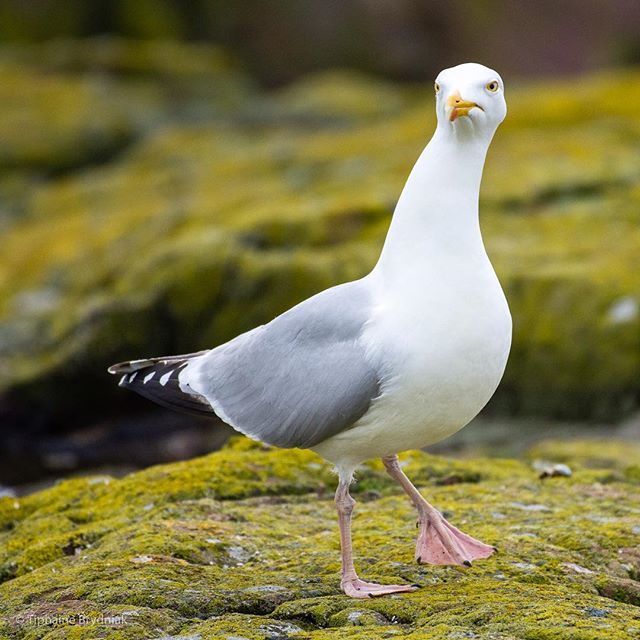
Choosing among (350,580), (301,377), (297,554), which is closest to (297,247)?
(297,554)

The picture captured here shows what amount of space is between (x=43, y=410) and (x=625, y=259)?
6.67 metres

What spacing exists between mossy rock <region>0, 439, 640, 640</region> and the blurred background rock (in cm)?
419

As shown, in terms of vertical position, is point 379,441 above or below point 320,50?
below

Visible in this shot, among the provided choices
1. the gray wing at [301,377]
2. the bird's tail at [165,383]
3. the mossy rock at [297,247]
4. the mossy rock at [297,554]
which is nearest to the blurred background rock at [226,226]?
the mossy rock at [297,247]

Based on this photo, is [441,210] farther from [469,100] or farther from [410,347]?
[410,347]

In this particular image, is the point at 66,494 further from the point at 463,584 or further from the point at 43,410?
the point at 43,410

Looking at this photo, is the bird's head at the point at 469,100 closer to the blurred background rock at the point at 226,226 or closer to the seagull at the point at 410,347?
the seagull at the point at 410,347

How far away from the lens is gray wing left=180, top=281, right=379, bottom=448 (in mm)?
5598

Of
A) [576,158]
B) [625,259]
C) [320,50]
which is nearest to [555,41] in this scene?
[320,50]

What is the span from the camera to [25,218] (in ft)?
67.7

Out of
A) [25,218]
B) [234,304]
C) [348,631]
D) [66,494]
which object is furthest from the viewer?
[25,218]

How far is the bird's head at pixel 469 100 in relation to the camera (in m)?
5.54

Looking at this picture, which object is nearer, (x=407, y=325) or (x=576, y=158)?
(x=407, y=325)

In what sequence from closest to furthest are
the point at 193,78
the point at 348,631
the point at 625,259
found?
the point at 348,631
the point at 625,259
the point at 193,78
